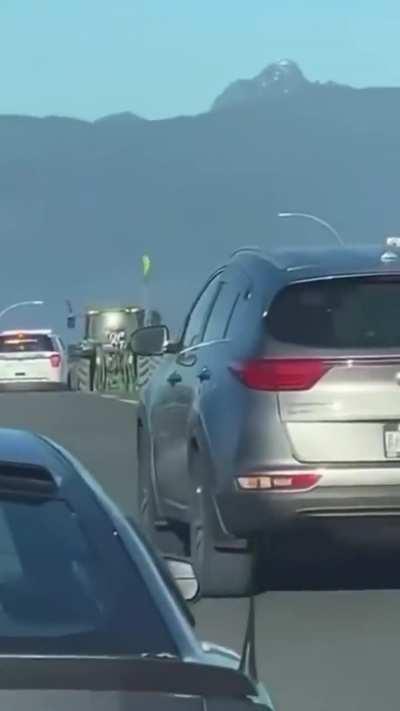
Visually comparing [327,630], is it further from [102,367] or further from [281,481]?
→ [102,367]

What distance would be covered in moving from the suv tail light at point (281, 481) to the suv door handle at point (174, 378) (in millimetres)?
1564

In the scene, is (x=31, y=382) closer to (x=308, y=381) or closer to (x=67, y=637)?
(x=308, y=381)

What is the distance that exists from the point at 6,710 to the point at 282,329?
696 centimetres

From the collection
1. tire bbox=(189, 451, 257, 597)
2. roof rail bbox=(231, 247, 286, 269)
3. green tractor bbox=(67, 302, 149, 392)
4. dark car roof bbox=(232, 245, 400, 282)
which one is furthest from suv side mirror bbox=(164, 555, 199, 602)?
green tractor bbox=(67, 302, 149, 392)

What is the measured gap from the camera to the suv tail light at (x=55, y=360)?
52.4 metres

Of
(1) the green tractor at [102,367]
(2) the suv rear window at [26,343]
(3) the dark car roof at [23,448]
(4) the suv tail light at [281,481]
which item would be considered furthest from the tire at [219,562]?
(1) the green tractor at [102,367]

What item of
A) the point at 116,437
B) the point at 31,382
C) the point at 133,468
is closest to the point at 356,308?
the point at 133,468

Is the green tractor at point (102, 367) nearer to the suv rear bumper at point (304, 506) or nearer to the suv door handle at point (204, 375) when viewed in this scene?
the suv door handle at point (204, 375)

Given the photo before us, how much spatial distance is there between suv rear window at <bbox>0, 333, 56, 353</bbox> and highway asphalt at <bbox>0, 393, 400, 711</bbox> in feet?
134

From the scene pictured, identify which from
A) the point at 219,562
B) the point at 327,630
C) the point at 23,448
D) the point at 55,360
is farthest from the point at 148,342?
the point at 55,360

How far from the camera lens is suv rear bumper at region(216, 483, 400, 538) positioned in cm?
1045

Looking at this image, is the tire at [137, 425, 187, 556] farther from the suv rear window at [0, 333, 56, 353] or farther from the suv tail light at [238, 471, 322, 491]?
the suv rear window at [0, 333, 56, 353]

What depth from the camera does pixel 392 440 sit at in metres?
10.5

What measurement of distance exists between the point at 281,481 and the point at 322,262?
1.20 metres
